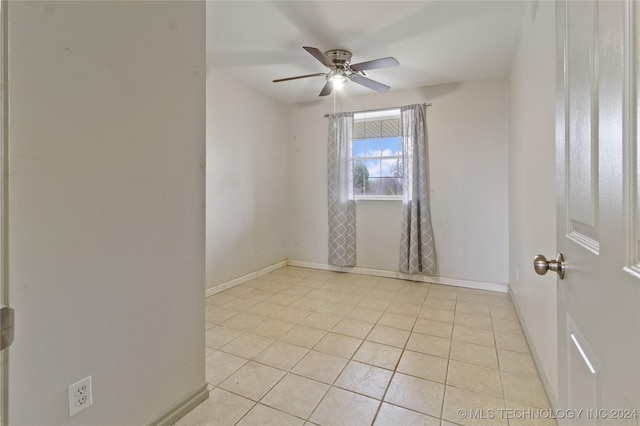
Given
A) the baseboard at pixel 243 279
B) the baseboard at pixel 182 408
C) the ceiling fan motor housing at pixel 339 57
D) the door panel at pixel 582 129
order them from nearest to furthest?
the door panel at pixel 582 129
the baseboard at pixel 182 408
the ceiling fan motor housing at pixel 339 57
the baseboard at pixel 243 279

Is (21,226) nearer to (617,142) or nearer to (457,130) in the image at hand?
(617,142)

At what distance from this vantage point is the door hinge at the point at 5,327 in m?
0.68

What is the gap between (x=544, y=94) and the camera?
5.41 feet

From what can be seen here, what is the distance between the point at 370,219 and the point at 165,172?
3.14 meters

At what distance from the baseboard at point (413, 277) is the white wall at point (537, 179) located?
846 millimetres

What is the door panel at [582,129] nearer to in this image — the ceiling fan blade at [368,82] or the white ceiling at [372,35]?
the white ceiling at [372,35]

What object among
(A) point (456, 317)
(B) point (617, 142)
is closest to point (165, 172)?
(B) point (617, 142)

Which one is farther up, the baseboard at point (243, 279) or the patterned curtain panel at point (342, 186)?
the patterned curtain panel at point (342, 186)

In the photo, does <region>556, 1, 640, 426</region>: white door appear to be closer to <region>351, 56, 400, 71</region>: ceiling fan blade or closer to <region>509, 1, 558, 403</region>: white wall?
<region>509, 1, 558, 403</region>: white wall

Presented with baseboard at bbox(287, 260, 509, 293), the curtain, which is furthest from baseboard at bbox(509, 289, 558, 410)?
the curtain

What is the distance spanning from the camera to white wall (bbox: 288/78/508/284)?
135 inches

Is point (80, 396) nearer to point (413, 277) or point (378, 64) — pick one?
point (378, 64)

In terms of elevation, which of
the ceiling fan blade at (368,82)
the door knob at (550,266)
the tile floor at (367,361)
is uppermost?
the ceiling fan blade at (368,82)

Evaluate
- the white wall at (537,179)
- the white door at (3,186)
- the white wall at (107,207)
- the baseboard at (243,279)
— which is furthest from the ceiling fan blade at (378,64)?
the baseboard at (243,279)
